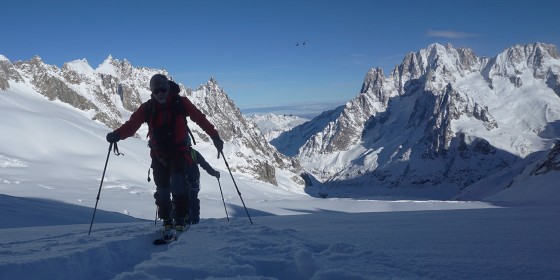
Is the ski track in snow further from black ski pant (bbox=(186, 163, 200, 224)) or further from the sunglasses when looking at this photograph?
black ski pant (bbox=(186, 163, 200, 224))

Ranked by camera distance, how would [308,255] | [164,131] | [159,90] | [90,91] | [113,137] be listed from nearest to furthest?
1. [308,255]
2. [159,90]
3. [164,131]
4. [113,137]
5. [90,91]

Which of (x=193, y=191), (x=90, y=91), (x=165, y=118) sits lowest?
(x=193, y=191)

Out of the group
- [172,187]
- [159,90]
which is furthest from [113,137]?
[172,187]

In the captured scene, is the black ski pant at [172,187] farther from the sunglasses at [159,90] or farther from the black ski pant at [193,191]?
the black ski pant at [193,191]

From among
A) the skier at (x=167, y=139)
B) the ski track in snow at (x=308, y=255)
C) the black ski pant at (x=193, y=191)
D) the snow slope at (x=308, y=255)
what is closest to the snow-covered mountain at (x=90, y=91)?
the black ski pant at (x=193, y=191)

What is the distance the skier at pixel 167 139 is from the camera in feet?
25.6

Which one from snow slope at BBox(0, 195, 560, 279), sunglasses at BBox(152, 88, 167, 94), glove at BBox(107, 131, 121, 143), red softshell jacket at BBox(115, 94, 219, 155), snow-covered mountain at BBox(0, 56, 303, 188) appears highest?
snow-covered mountain at BBox(0, 56, 303, 188)

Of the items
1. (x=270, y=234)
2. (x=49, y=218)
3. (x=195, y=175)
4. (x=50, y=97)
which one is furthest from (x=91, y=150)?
(x=50, y=97)

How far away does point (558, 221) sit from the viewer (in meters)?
6.54

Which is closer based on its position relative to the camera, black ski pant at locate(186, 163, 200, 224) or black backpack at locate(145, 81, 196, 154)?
black backpack at locate(145, 81, 196, 154)

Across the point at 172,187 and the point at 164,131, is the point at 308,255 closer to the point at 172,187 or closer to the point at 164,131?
the point at 172,187

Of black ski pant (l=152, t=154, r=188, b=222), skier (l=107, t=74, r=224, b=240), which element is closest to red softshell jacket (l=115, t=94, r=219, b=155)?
skier (l=107, t=74, r=224, b=240)

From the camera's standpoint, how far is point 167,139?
7.84 meters

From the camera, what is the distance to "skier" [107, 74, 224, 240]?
7.81 metres
